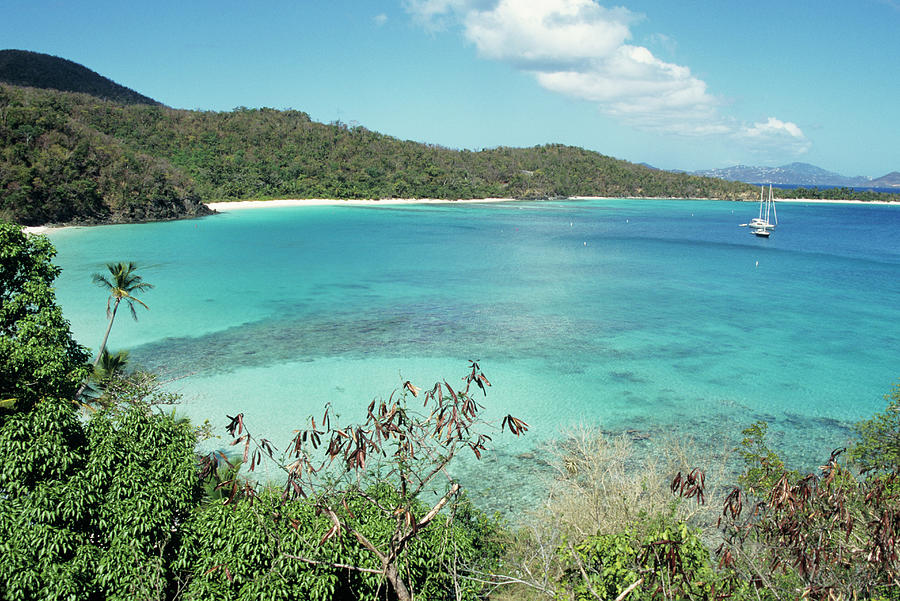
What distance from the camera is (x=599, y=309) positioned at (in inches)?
1134

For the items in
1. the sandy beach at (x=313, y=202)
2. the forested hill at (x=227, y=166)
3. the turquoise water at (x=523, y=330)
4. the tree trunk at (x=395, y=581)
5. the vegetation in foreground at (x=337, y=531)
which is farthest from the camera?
the sandy beach at (x=313, y=202)

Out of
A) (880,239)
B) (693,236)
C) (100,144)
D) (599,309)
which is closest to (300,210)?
(100,144)

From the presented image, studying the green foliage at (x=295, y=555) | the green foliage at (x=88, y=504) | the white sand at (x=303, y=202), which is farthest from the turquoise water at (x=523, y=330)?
the white sand at (x=303, y=202)

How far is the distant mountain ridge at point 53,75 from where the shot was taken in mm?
111938

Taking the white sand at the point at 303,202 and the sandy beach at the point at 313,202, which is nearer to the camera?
the white sand at the point at 303,202

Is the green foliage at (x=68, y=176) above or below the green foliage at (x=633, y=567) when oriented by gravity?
above

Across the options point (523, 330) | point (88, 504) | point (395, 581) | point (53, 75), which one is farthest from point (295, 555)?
point (53, 75)

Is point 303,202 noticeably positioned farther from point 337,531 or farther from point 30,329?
point 337,531

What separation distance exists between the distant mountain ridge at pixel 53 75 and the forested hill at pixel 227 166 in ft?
89.3

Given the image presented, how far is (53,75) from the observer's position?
11794 centimetres

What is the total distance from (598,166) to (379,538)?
15295 cm

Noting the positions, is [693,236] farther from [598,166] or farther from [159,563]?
[598,166]

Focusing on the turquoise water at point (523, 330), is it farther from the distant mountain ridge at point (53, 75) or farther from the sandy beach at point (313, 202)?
the distant mountain ridge at point (53, 75)

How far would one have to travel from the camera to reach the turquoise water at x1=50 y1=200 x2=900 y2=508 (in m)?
16.4
